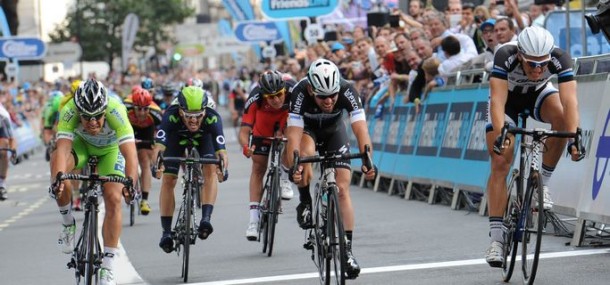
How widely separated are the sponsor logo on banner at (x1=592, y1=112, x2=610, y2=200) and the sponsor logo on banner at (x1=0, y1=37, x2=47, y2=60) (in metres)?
41.4

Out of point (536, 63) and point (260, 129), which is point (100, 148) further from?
point (536, 63)

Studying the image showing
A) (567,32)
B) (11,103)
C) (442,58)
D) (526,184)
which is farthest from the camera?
(11,103)

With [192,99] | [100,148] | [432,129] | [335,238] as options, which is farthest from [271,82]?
[432,129]

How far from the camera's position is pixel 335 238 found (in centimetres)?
1005

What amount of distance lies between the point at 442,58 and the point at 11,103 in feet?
87.8

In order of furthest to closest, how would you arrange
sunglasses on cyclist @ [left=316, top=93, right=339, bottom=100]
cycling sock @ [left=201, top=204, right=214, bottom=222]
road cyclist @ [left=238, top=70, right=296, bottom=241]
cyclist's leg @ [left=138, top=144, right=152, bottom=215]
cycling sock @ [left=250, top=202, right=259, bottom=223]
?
cyclist's leg @ [left=138, top=144, right=152, bottom=215], cycling sock @ [left=250, top=202, right=259, bottom=223], road cyclist @ [left=238, top=70, right=296, bottom=241], cycling sock @ [left=201, top=204, right=214, bottom=222], sunglasses on cyclist @ [left=316, top=93, right=339, bottom=100]

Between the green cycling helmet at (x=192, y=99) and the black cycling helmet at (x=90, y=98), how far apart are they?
2331 millimetres

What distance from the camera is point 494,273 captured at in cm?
1116

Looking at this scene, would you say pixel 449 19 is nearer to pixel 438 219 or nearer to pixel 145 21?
pixel 438 219

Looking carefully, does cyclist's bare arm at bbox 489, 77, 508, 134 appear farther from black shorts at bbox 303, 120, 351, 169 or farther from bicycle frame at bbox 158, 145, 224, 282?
bicycle frame at bbox 158, 145, 224, 282

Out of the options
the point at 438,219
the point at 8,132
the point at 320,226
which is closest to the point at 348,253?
the point at 320,226

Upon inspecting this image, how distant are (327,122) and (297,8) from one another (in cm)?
2447

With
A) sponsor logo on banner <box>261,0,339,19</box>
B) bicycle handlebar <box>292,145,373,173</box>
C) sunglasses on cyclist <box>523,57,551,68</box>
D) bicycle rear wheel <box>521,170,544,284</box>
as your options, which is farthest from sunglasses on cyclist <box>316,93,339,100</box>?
sponsor logo on banner <box>261,0,339,19</box>

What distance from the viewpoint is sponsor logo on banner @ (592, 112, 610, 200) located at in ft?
40.5
